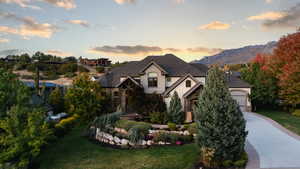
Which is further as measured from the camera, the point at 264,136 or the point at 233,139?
the point at 264,136

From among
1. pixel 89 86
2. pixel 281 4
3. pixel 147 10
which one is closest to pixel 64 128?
pixel 89 86

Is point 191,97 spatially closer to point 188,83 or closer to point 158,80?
point 188,83

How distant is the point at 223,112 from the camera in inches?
304

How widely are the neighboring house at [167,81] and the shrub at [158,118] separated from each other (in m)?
2.53

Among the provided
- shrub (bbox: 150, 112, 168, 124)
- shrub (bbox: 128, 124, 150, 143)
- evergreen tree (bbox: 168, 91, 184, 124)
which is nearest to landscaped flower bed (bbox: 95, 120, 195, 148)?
shrub (bbox: 128, 124, 150, 143)

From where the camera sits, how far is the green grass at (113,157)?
27.7 feet

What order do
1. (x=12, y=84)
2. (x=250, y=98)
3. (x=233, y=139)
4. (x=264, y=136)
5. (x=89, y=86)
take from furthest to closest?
(x=250, y=98)
(x=89, y=86)
(x=264, y=136)
(x=12, y=84)
(x=233, y=139)

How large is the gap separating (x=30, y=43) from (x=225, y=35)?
2750 cm

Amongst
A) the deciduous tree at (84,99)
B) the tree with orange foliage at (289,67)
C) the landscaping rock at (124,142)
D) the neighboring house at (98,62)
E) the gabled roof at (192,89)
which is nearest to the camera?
the landscaping rock at (124,142)

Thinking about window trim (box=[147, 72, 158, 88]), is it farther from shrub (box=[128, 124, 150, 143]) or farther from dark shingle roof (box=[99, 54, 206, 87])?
shrub (box=[128, 124, 150, 143])

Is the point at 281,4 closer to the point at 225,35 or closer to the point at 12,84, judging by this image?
the point at 225,35

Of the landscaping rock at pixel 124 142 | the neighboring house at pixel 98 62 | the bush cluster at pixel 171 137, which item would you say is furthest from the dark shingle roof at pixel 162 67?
the neighboring house at pixel 98 62

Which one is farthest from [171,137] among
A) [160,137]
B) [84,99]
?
[84,99]

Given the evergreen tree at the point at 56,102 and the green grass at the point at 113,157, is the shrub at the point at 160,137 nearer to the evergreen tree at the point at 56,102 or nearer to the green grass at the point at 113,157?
the green grass at the point at 113,157
